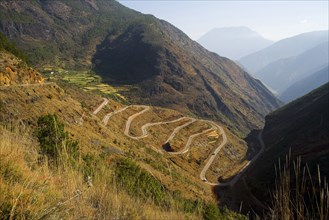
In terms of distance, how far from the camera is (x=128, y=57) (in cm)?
13762

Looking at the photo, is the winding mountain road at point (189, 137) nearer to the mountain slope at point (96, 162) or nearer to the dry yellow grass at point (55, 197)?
the mountain slope at point (96, 162)

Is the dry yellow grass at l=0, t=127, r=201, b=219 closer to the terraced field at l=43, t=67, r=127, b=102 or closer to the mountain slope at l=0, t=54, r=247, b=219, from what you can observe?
the mountain slope at l=0, t=54, r=247, b=219

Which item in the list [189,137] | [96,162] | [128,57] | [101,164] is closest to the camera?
[101,164]

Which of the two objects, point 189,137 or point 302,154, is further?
point 189,137

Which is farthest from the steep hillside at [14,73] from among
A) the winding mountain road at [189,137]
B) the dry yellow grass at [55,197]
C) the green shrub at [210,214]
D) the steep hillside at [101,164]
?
the dry yellow grass at [55,197]

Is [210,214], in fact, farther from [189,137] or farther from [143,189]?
[189,137]

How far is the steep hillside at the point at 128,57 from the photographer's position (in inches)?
4523

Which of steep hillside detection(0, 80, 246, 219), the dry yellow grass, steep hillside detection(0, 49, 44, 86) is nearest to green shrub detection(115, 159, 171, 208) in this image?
steep hillside detection(0, 80, 246, 219)

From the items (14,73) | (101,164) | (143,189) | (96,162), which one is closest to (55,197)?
(101,164)

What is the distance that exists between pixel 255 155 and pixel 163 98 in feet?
140

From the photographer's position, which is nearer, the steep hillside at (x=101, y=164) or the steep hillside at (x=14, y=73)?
the steep hillside at (x=101, y=164)

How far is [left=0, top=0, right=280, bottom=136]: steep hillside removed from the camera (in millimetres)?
114875

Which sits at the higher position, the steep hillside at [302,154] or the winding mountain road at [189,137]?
the steep hillside at [302,154]

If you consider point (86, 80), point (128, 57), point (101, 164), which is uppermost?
point (128, 57)
